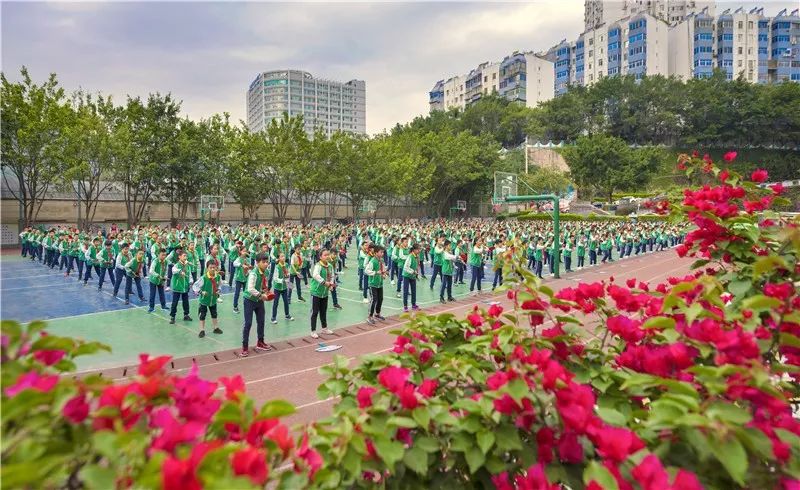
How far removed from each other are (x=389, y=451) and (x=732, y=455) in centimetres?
92

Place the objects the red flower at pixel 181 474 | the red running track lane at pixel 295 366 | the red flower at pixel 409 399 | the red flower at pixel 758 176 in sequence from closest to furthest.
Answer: the red flower at pixel 181 474 < the red flower at pixel 409 399 < the red flower at pixel 758 176 < the red running track lane at pixel 295 366

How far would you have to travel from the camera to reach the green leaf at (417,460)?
4.91ft

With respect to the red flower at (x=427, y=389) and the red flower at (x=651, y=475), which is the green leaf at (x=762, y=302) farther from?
the red flower at (x=427, y=389)

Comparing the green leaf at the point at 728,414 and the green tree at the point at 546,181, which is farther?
the green tree at the point at 546,181

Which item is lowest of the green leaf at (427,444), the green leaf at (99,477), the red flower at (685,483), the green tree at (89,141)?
the green leaf at (427,444)

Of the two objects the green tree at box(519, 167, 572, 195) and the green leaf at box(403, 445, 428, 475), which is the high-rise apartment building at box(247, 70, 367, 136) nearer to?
the green tree at box(519, 167, 572, 195)

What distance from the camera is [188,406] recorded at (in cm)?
126

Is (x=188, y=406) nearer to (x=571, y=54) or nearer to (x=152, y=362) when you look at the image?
(x=152, y=362)

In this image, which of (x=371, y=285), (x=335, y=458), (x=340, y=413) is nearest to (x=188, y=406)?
(x=335, y=458)

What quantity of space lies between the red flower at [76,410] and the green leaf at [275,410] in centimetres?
41

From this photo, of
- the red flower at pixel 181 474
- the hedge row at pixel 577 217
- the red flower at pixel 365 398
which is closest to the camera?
the red flower at pixel 181 474

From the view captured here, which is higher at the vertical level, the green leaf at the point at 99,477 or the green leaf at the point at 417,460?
the green leaf at the point at 99,477

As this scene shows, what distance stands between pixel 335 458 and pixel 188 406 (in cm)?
49

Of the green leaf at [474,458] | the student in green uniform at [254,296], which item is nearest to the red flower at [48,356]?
the green leaf at [474,458]
